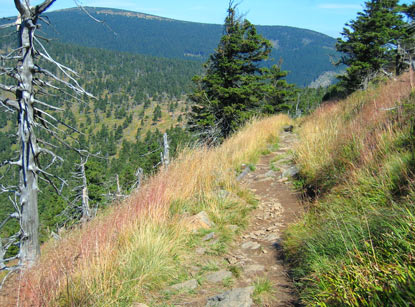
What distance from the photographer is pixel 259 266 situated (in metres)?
3.15

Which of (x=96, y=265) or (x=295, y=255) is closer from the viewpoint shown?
(x=96, y=265)

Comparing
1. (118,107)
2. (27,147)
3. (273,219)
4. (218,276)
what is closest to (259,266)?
(218,276)

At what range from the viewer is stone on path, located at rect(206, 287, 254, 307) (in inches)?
96.8

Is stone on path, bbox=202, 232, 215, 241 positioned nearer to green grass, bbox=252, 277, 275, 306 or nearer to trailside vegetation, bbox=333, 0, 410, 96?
green grass, bbox=252, 277, 275, 306

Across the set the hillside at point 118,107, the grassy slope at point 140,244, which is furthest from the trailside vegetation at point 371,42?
the hillside at point 118,107

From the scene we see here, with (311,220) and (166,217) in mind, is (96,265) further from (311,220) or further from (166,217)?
(311,220)

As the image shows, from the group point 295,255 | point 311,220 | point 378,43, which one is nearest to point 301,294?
point 295,255

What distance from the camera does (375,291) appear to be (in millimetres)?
1716

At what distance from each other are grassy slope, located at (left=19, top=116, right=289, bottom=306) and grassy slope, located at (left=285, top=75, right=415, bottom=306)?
1.11 meters

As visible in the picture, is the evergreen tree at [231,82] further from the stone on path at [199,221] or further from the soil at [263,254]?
the stone on path at [199,221]

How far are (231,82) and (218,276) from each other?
51.0 feet

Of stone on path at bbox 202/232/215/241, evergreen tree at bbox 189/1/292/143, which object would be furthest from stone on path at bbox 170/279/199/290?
evergreen tree at bbox 189/1/292/143

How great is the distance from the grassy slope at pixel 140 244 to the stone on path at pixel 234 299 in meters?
0.47

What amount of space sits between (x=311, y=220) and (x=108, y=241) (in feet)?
6.84
